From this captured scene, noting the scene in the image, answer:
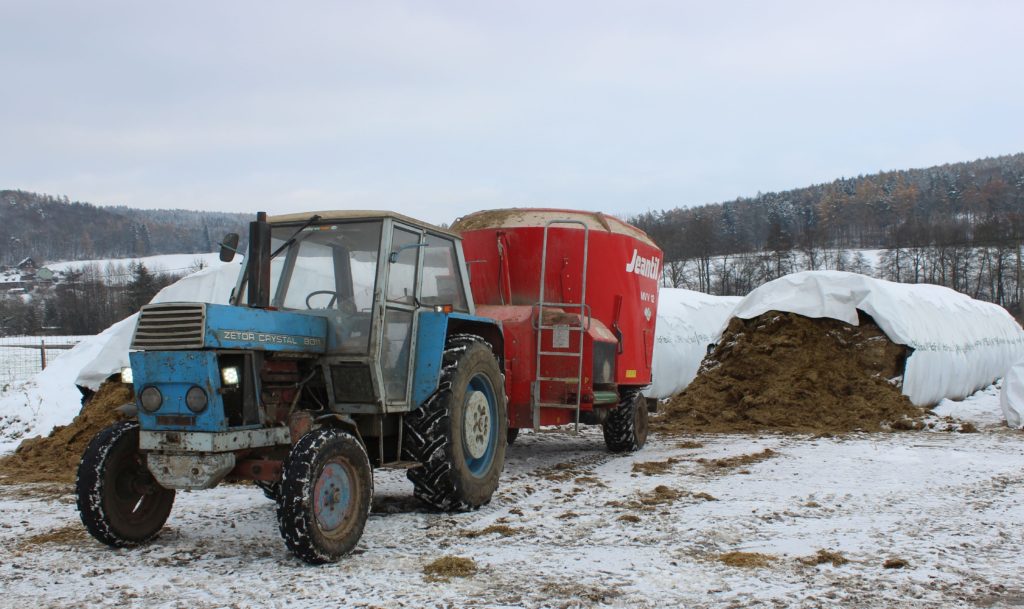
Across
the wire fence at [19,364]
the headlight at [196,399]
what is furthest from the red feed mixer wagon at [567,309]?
the wire fence at [19,364]

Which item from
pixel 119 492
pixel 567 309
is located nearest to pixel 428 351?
pixel 119 492

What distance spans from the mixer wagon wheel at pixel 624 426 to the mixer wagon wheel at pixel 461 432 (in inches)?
134

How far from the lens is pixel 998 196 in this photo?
93.5 meters

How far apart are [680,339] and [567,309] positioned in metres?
9.29

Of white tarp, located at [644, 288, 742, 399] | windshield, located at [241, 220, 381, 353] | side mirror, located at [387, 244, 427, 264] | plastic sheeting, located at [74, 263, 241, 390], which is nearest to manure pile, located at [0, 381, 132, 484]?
plastic sheeting, located at [74, 263, 241, 390]

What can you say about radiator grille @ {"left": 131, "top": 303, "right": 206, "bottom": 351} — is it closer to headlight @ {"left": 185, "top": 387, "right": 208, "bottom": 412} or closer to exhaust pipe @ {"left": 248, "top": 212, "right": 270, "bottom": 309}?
headlight @ {"left": 185, "top": 387, "right": 208, "bottom": 412}

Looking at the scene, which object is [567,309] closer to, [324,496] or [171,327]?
[324,496]

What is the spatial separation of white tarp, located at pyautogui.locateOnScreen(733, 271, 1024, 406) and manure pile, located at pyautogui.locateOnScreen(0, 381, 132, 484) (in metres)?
10.1

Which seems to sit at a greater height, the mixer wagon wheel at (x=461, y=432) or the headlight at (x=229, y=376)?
the headlight at (x=229, y=376)

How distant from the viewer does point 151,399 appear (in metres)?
→ 5.16

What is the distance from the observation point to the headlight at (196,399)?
16.5 feet

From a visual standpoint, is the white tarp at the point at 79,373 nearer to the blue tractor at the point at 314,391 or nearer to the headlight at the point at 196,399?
the blue tractor at the point at 314,391

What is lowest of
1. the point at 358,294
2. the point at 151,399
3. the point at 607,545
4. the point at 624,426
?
the point at 607,545

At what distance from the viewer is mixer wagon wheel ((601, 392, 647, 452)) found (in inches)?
405
